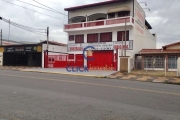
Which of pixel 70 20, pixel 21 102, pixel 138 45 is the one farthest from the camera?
pixel 70 20

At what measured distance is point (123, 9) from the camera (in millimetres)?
22656

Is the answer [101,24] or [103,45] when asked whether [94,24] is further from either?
[103,45]

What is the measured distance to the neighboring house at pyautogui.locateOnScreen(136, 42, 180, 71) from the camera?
20.6 meters

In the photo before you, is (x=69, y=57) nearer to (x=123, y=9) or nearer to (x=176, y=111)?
(x=123, y=9)

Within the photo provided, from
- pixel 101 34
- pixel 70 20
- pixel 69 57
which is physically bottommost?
pixel 69 57

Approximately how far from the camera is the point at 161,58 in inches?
835

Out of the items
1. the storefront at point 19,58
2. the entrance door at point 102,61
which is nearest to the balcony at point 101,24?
the entrance door at point 102,61

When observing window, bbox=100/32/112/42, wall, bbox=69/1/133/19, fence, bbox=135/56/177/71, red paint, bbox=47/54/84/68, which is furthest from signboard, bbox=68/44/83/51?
fence, bbox=135/56/177/71

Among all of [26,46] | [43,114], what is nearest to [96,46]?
[26,46]

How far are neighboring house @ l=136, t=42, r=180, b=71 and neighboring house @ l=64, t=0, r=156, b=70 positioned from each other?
5.58 ft

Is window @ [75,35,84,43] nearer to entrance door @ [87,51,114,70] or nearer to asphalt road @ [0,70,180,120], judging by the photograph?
entrance door @ [87,51,114,70]

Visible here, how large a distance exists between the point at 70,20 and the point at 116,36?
353 inches

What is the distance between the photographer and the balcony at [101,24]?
71.6 ft

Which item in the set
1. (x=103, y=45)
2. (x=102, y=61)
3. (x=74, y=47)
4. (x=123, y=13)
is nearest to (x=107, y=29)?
(x=103, y=45)
